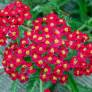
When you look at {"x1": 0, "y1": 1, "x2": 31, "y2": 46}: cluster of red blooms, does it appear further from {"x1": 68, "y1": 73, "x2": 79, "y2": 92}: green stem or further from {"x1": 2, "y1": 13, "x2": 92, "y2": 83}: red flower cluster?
{"x1": 68, "y1": 73, "x2": 79, "y2": 92}: green stem

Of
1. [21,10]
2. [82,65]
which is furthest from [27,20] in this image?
[82,65]

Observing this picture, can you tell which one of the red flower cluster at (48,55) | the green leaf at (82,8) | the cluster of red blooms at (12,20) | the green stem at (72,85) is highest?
the cluster of red blooms at (12,20)

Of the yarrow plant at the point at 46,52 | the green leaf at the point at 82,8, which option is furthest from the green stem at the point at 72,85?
the green leaf at the point at 82,8

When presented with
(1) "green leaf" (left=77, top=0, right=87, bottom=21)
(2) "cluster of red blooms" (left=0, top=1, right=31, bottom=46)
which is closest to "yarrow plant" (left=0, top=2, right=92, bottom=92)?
(2) "cluster of red blooms" (left=0, top=1, right=31, bottom=46)

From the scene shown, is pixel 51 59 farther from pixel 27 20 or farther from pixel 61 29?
pixel 27 20

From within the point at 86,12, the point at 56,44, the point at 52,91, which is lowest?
the point at 52,91

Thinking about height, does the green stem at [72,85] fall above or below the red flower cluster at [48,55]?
below

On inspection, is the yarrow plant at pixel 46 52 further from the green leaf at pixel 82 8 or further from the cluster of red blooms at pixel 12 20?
the green leaf at pixel 82 8
